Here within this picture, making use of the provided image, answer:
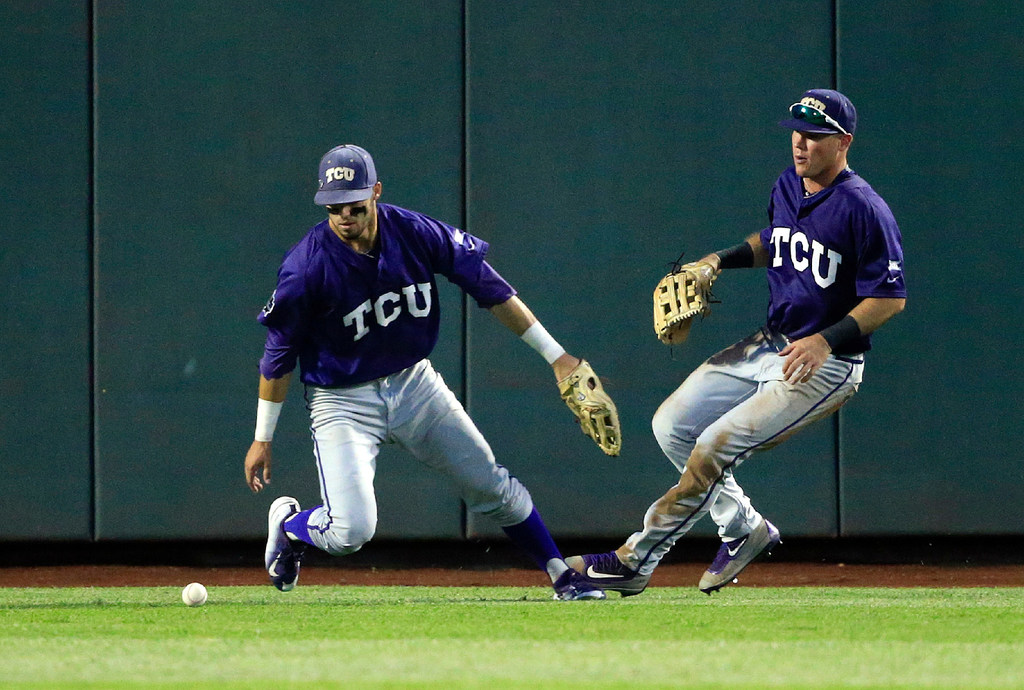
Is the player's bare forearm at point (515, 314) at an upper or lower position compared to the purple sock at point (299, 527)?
upper

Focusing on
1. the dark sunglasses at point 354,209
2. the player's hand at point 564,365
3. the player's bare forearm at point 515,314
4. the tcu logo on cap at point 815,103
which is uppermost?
the tcu logo on cap at point 815,103

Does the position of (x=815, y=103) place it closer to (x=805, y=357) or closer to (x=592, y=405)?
(x=805, y=357)

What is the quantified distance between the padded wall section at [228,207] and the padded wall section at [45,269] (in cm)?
13

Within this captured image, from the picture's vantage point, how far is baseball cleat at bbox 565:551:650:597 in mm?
5305

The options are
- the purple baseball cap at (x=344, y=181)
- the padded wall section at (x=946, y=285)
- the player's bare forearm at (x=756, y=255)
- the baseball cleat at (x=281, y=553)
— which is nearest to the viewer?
the purple baseball cap at (x=344, y=181)

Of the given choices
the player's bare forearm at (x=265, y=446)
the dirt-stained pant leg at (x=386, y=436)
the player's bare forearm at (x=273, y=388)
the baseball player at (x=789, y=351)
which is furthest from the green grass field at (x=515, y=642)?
the player's bare forearm at (x=273, y=388)

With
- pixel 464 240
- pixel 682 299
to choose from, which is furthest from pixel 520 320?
pixel 682 299

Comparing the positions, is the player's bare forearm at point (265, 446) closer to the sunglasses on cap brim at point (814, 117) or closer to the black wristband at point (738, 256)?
the black wristband at point (738, 256)

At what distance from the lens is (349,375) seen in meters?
5.22

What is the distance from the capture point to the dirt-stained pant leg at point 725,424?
5.14m

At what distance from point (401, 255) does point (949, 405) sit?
367cm

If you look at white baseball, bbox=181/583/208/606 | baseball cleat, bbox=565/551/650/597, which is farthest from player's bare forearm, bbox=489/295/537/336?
white baseball, bbox=181/583/208/606

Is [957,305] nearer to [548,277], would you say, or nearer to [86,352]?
[548,277]

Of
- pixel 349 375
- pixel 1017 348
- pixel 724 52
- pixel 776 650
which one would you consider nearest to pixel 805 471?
pixel 1017 348
